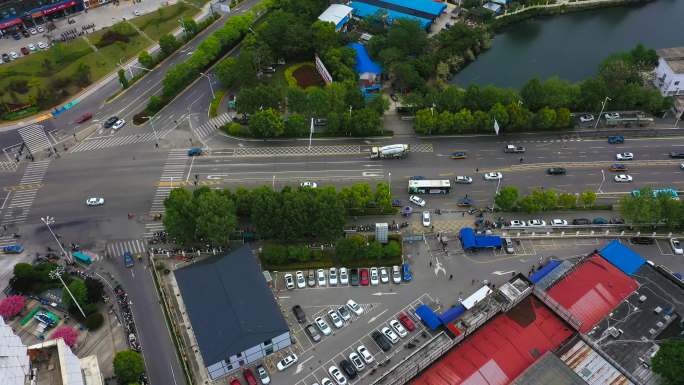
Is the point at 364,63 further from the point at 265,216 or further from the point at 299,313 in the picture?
the point at 299,313

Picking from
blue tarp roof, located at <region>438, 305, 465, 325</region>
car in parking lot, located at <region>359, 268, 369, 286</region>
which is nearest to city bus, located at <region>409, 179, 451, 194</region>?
car in parking lot, located at <region>359, 268, 369, 286</region>

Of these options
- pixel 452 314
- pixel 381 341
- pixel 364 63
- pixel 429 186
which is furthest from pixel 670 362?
pixel 364 63

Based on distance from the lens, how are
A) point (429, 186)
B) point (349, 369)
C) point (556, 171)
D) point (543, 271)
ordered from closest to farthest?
point (349, 369), point (543, 271), point (429, 186), point (556, 171)

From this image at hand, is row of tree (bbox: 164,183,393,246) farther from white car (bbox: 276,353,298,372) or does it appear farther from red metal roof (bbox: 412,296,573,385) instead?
red metal roof (bbox: 412,296,573,385)

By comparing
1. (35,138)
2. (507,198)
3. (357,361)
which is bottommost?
(357,361)

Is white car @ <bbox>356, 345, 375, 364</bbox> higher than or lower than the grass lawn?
lower

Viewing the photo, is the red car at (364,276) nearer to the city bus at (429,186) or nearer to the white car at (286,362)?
the white car at (286,362)
